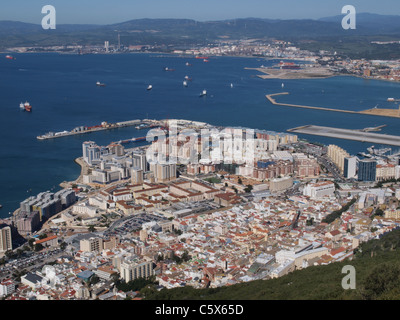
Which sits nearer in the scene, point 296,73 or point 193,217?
point 193,217

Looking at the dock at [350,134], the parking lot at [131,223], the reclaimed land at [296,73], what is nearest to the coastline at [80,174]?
the parking lot at [131,223]

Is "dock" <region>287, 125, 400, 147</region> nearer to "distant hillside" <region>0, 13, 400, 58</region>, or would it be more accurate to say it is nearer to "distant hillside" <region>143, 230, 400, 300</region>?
"distant hillside" <region>143, 230, 400, 300</region>

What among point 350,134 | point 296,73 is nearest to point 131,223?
point 350,134

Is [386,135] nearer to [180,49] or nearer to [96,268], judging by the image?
[96,268]

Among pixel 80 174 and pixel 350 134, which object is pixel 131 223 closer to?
pixel 80 174

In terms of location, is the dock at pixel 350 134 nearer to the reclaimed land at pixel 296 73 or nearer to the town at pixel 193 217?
the town at pixel 193 217
